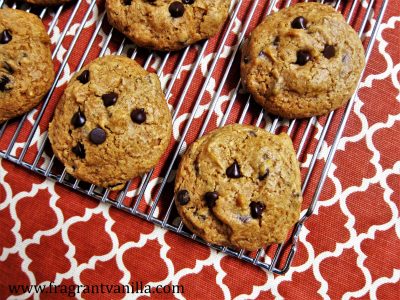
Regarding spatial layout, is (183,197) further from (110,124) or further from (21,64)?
(21,64)

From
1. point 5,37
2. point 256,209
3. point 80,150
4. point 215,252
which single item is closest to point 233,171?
point 256,209

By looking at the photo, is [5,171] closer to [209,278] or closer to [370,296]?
[209,278]

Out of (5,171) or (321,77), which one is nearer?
(321,77)

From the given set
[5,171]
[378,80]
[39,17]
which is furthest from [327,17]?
[5,171]

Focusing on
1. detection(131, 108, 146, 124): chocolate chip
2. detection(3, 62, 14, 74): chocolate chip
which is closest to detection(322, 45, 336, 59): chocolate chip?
detection(131, 108, 146, 124): chocolate chip

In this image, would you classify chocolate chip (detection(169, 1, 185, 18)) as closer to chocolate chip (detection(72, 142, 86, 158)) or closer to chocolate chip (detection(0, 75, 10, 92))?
chocolate chip (detection(72, 142, 86, 158))

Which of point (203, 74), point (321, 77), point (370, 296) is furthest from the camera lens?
point (203, 74)
